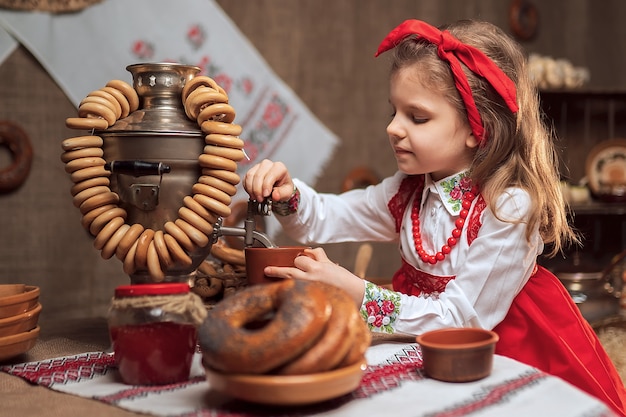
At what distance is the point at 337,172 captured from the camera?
2.94 metres

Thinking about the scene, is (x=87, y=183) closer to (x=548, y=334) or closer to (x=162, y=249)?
(x=162, y=249)

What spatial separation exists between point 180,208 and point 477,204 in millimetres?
560

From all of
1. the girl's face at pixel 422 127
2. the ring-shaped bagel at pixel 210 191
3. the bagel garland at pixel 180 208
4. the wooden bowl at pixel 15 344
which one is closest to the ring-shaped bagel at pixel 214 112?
the bagel garland at pixel 180 208

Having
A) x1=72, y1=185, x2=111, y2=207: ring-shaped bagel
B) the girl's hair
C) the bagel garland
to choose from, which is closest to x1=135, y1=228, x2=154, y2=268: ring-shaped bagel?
the bagel garland

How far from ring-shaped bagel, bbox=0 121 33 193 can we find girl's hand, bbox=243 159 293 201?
111cm

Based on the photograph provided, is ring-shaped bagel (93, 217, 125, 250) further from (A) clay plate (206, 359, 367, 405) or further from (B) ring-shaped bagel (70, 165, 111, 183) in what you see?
(A) clay plate (206, 359, 367, 405)

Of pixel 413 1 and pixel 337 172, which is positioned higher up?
pixel 413 1

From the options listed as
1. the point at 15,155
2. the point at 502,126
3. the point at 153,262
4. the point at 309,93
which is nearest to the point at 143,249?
the point at 153,262

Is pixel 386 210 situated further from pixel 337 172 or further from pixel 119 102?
pixel 337 172

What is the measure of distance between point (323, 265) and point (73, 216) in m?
1.47

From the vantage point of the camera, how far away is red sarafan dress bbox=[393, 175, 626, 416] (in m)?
1.33

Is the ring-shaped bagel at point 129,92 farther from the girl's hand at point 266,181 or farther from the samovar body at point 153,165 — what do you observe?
the girl's hand at point 266,181

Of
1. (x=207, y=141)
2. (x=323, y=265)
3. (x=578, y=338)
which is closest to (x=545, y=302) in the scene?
(x=578, y=338)

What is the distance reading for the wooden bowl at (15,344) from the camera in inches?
40.9
